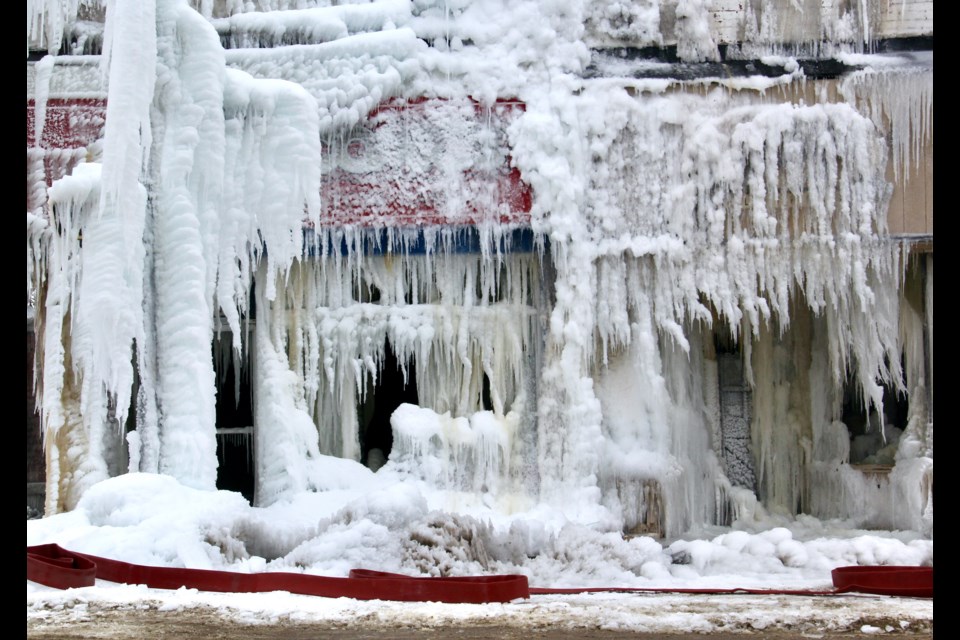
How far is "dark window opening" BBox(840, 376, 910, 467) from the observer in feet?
33.0

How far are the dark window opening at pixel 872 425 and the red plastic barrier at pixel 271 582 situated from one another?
16.3ft

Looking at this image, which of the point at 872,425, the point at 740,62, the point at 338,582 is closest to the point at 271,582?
the point at 338,582

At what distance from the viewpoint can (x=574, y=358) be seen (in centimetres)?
880

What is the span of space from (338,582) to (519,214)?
3728 millimetres

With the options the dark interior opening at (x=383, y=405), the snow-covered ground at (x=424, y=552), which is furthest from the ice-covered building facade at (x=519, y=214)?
the dark interior opening at (x=383, y=405)

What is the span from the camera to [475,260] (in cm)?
909

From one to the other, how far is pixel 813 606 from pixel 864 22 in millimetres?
4896

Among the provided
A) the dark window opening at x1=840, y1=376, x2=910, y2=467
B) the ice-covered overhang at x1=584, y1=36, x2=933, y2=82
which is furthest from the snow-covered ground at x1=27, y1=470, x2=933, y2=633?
the ice-covered overhang at x1=584, y1=36, x2=933, y2=82

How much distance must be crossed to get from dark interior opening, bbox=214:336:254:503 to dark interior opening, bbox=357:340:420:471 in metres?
1.04

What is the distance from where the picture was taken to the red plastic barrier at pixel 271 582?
5.90 meters

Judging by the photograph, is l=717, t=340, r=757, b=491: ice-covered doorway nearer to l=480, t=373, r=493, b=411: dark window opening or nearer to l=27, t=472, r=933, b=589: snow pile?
l=27, t=472, r=933, b=589: snow pile

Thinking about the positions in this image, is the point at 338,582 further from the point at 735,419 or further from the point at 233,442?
the point at 735,419
